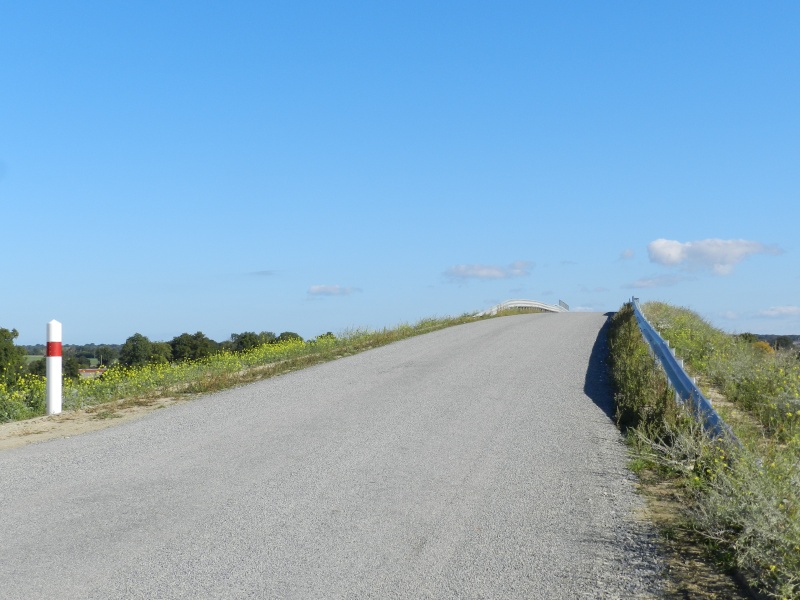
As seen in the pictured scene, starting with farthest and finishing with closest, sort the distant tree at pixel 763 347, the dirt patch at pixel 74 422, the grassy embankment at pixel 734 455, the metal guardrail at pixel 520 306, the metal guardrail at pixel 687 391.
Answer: the metal guardrail at pixel 520 306, the distant tree at pixel 763 347, the dirt patch at pixel 74 422, the metal guardrail at pixel 687 391, the grassy embankment at pixel 734 455

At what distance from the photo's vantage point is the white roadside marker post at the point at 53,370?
10.8 metres

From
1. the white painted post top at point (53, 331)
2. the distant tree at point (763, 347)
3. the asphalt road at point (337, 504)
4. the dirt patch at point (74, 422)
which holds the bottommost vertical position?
the asphalt road at point (337, 504)

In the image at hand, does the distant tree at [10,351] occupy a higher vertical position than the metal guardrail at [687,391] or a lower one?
higher

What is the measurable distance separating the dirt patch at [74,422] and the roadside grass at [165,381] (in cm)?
6

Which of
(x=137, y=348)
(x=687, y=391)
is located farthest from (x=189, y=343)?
(x=687, y=391)

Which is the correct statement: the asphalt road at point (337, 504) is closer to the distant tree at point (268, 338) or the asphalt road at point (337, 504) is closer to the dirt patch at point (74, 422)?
the dirt patch at point (74, 422)

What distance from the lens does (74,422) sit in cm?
1016

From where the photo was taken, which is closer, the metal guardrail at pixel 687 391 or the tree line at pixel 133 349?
the metal guardrail at pixel 687 391

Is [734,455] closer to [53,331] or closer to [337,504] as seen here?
[337,504]

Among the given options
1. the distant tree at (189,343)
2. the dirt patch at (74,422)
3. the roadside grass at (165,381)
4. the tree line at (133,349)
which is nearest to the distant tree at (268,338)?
the roadside grass at (165,381)

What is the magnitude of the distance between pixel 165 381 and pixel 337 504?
867 cm

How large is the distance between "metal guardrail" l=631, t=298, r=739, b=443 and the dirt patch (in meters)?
6.96

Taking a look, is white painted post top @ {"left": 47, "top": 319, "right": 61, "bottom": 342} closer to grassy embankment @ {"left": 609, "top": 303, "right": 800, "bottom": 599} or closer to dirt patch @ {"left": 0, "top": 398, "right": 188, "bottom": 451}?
dirt patch @ {"left": 0, "top": 398, "right": 188, "bottom": 451}

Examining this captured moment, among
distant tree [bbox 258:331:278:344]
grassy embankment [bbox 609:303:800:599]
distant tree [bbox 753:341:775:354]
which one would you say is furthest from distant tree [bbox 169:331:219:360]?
grassy embankment [bbox 609:303:800:599]
